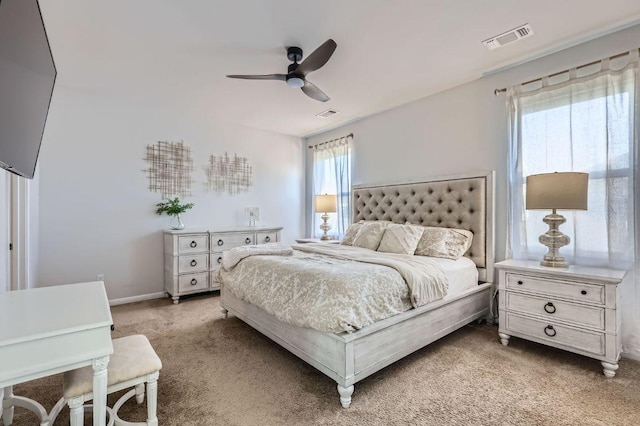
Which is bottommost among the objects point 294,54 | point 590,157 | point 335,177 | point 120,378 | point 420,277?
point 120,378

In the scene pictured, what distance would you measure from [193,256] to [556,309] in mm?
3790

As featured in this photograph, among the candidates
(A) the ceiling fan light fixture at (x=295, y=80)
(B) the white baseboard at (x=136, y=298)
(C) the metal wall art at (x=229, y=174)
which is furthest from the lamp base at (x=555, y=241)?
(B) the white baseboard at (x=136, y=298)

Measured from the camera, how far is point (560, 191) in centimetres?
228

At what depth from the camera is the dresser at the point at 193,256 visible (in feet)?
12.4

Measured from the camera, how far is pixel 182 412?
1.71 meters

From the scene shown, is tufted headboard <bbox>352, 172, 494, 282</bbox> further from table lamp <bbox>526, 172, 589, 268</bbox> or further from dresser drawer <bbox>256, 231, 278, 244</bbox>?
dresser drawer <bbox>256, 231, 278, 244</bbox>

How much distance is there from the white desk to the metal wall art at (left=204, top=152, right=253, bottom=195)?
10.7 ft

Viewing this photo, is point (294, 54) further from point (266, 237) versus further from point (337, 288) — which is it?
point (266, 237)

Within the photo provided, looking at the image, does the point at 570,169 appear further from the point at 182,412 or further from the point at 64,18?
the point at 64,18

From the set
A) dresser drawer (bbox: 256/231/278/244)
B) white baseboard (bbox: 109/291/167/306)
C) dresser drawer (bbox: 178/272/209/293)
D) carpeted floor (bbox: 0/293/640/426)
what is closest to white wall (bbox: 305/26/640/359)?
carpeted floor (bbox: 0/293/640/426)

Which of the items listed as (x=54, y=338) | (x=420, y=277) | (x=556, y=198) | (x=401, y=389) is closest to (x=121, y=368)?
(x=54, y=338)

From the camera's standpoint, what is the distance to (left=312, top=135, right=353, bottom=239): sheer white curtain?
466 cm

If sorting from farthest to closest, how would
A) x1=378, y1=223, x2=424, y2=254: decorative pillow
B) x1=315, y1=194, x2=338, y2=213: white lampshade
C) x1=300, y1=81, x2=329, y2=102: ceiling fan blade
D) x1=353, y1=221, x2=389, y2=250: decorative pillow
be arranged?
x1=315, y1=194, x2=338, y2=213: white lampshade, x1=353, y1=221, x2=389, y2=250: decorative pillow, x1=378, y1=223, x2=424, y2=254: decorative pillow, x1=300, y1=81, x2=329, y2=102: ceiling fan blade

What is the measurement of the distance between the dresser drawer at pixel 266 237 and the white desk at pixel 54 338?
3.05 meters
